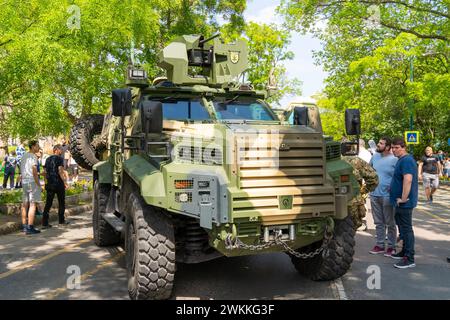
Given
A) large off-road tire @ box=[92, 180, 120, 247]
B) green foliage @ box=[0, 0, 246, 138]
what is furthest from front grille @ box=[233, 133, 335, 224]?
green foliage @ box=[0, 0, 246, 138]

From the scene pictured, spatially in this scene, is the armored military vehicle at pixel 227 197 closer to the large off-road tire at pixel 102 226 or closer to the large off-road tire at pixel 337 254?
the large off-road tire at pixel 337 254

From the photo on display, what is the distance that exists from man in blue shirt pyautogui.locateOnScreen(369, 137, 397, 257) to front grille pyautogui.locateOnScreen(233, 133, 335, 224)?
2901 millimetres

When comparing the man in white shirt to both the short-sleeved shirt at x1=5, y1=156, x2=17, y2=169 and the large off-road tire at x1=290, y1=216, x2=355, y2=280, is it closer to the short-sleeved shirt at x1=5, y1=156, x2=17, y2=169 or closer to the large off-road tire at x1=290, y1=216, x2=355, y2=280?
the large off-road tire at x1=290, y1=216, x2=355, y2=280

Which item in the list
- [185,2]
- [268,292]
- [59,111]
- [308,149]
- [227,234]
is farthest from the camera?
[185,2]

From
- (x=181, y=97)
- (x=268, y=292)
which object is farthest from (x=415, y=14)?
(x=268, y=292)

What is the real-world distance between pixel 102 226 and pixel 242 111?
3027 mm

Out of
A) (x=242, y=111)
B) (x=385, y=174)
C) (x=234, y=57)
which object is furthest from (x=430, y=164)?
(x=242, y=111)

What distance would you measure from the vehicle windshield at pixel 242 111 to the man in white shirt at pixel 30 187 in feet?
14.3

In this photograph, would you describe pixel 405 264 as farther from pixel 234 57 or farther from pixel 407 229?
pixel 234 57

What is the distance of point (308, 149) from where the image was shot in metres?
5.21

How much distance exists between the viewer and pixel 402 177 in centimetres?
699

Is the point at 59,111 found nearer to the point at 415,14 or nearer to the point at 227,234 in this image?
the point at 227,234

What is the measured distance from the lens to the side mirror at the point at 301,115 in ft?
23.8
